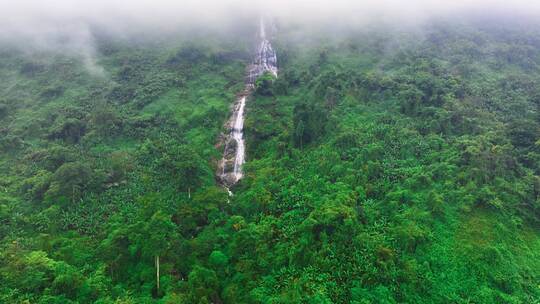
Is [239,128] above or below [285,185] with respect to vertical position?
above

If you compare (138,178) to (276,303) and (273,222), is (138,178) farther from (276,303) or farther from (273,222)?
(276,303)

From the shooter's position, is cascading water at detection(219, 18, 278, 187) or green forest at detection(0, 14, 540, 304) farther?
cascading water at detection(219, 18, 278, 187)

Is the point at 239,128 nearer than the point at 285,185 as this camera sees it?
No

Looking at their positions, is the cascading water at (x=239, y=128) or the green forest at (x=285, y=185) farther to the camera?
the cascading water at (x=239, y=128)
